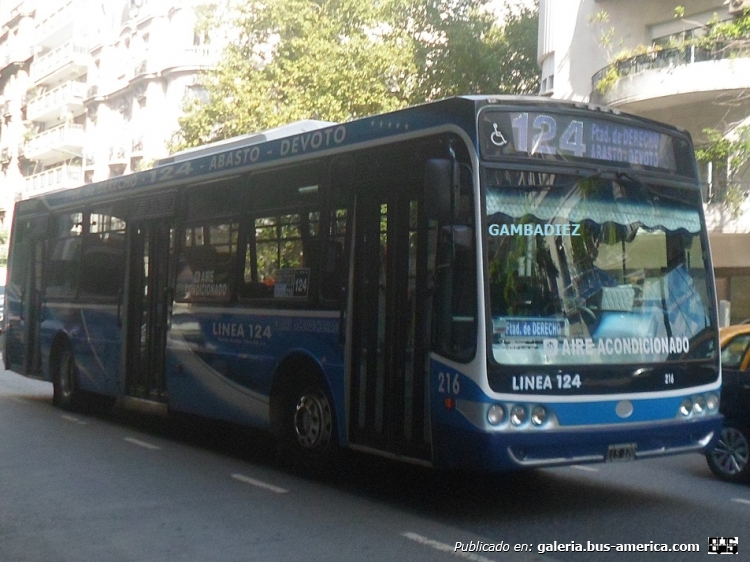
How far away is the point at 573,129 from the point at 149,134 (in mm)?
42566

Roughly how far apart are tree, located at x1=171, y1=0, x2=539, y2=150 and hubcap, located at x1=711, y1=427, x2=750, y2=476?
791 inches

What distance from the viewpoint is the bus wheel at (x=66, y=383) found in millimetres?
14562

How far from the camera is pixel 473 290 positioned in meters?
7.46

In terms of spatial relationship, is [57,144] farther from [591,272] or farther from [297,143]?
[591,272]

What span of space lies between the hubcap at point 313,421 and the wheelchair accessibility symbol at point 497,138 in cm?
285

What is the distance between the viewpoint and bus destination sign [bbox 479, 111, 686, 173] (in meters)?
7.68

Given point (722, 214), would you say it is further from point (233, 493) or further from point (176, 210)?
point (233, 493)

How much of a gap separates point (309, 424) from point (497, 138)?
130 inches

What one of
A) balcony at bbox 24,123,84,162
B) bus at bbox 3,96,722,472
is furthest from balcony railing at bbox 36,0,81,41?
bus at bbox 3,96,722,472

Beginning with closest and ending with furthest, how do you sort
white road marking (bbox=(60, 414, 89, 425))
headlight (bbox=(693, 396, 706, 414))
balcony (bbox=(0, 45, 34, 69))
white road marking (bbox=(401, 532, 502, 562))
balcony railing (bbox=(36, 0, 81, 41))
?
white road marking (bbox=(401, 532, 502, 562))
headlight (bbox=(693, 396, 706, 414))
white road marking (bbox=(60, 414, 89, 425))
balcony railing (bbox=(36, 0, 81, 41))
balcony (bbox=(0, 45, 34, 69))

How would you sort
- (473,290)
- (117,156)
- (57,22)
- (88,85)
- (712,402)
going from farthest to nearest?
(57,22), (88,85), (117,156), (712,402), (473,290)

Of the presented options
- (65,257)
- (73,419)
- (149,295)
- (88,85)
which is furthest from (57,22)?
(149,295)

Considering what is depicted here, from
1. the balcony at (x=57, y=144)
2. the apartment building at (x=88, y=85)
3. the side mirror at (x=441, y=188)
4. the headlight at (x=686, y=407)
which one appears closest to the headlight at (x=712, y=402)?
the headlight at (x=686, y=407)

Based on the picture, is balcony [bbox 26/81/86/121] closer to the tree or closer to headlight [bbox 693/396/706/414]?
the tree
